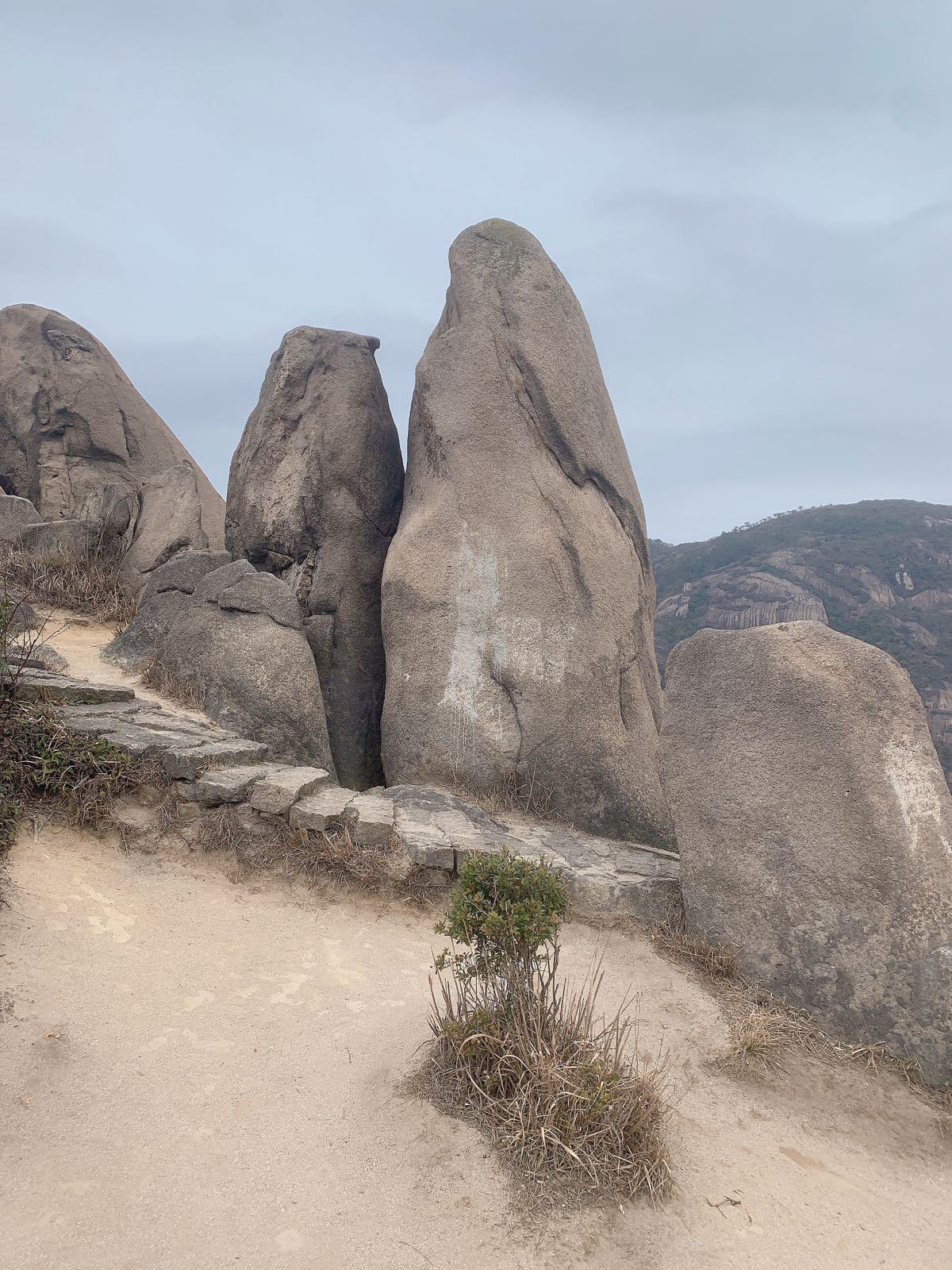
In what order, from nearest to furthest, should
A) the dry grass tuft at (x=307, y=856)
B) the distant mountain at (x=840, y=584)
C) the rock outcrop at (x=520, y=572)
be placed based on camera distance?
the dry grass tuft at (x=307, y=856) < the rock outcrop at (x=520, y=572) < the distant mountain at (x=840, y=584)

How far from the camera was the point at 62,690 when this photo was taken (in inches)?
225

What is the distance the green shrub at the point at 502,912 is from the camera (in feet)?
11.1

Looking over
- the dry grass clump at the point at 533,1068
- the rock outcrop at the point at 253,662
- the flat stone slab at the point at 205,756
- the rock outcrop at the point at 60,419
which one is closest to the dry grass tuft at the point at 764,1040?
the dry grass clump at the point at 533,1068

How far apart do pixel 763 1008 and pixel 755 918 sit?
15.8 inches

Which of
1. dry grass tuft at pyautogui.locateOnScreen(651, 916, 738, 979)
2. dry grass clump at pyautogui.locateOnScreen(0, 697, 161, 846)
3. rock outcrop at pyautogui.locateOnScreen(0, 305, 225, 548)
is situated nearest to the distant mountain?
rock outcrop at pyautogui.locateOnScreen(0, 305, 225, 548)

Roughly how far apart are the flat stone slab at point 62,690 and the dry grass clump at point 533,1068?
10.9 ft

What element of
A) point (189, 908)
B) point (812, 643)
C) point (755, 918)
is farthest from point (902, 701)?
point (189, 908)

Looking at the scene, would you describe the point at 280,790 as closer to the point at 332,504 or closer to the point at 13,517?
the point at 332,504

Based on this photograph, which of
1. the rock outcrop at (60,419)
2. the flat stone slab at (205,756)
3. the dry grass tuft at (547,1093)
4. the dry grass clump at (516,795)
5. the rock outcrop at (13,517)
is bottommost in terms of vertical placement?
the dry grass tuft at (547,1093)

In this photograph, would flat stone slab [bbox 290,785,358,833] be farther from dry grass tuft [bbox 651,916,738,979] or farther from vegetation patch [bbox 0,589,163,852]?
dry grass tuft [bbox 651,916,738,979]

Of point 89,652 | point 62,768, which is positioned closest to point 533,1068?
point 62,768

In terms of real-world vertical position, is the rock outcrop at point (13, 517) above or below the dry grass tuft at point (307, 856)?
above

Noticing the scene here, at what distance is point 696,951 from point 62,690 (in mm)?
4134

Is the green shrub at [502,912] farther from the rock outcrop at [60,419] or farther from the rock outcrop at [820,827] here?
the rock outcrop at [60,419]
